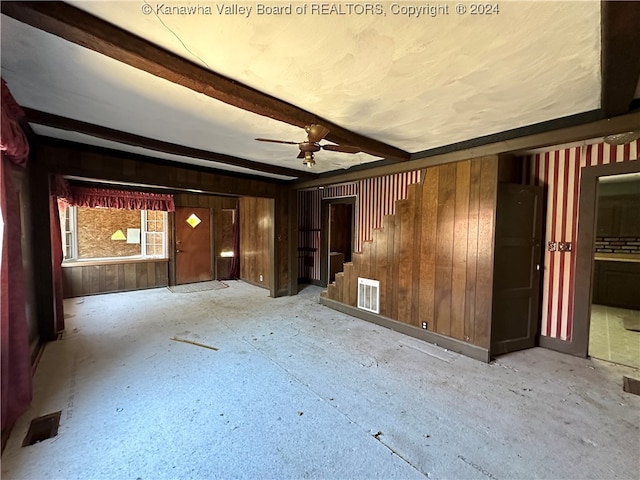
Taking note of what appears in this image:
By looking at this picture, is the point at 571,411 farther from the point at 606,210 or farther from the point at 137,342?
the point at 606,210

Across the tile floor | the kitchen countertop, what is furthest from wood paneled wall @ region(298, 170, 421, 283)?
the kitchen countertop

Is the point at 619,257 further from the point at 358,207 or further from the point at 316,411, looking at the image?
the point at 316,411

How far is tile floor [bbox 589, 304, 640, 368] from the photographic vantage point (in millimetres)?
3062

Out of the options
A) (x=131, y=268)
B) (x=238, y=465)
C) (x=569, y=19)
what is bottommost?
(x=238, y=465)

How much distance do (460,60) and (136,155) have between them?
4.07 metres

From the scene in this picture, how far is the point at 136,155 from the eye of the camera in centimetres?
387

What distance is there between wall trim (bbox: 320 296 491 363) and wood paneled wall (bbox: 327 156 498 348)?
7cm

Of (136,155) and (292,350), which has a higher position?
(136,155)

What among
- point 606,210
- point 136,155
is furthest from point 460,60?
point 606,210

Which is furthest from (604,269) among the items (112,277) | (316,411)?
(112,277)

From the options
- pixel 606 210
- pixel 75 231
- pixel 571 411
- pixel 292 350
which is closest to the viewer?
pixel 571 411

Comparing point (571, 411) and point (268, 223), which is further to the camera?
point (268, 223)

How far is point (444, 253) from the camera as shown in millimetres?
3408

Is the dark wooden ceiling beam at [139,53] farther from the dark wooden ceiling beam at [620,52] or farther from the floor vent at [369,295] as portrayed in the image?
the floor vent at [369,295]
